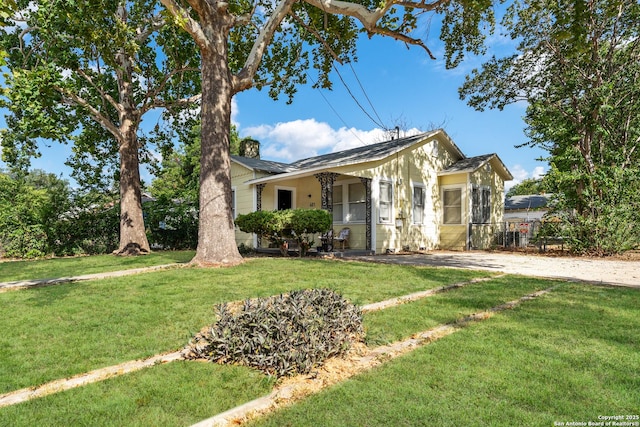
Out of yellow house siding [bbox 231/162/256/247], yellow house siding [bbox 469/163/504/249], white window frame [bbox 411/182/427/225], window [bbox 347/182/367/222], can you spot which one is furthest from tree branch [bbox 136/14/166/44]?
yellow house siding [bbox 469/163/504/249]

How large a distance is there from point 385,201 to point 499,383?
1133cm

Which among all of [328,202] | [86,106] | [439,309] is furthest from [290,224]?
[86,106]

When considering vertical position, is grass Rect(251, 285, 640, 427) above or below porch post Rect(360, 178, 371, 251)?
below

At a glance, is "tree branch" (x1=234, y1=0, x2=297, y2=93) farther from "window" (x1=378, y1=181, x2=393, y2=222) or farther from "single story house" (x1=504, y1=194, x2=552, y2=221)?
"single story house" (x1=504, y1=194, x2=552, y2=221)

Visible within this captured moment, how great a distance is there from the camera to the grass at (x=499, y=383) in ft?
7.57

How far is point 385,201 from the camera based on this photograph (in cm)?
1390

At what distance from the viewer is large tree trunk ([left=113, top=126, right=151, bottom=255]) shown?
13.1 m

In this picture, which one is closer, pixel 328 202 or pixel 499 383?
pixel 499 383

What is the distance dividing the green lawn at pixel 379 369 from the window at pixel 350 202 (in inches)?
332

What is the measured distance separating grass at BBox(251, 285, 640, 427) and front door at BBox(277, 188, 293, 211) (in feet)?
42.1

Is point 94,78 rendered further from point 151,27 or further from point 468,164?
point 468,164

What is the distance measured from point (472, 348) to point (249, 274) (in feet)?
16.4

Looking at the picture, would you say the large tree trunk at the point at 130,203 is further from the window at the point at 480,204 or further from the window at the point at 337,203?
the window at the point at 480,204

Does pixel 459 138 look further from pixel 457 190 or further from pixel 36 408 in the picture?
pixel 36 408
